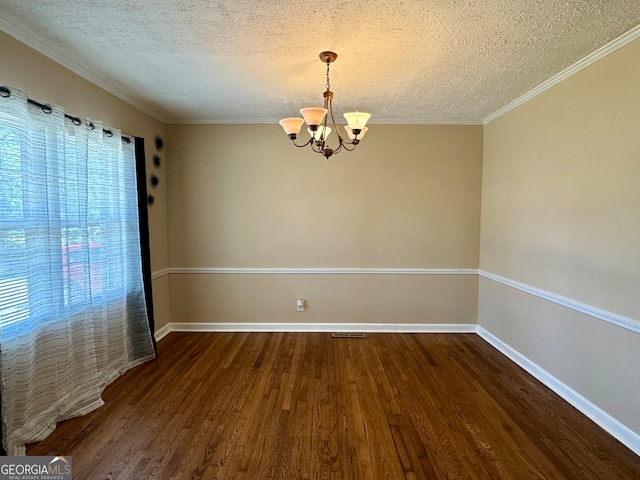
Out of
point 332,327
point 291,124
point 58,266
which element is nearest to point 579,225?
point 291,124

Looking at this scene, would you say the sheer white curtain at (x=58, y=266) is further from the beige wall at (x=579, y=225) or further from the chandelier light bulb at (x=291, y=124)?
the beige wall at (x=579, y=225)

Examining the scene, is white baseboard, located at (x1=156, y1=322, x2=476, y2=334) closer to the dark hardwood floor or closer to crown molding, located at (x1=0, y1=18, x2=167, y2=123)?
the dark hardwood floor

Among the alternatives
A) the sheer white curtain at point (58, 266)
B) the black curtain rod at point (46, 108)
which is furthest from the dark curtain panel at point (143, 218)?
the black curtain rod at point (46, 108)

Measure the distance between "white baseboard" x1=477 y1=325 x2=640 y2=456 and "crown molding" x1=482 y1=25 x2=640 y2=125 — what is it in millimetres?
2448

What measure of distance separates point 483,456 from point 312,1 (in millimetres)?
2794

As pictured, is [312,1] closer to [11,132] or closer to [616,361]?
[11,132]

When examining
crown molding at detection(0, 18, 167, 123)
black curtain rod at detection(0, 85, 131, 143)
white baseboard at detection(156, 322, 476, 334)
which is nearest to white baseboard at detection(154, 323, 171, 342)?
white baseboard at detection(156, 322, 476, 334)

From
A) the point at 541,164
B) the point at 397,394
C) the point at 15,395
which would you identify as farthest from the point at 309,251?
the point at 15,395

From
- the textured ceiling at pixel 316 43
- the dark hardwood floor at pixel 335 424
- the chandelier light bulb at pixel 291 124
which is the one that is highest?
the textured ceiling at pixel 316 43

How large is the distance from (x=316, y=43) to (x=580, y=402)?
3.22 metres

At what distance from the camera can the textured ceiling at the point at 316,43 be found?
1.76 m

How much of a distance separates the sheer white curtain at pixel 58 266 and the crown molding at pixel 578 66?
146 inches

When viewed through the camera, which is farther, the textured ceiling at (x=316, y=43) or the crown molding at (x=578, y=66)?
the crown molding at (x=578, y=66)

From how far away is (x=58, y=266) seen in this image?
7.30 feet
